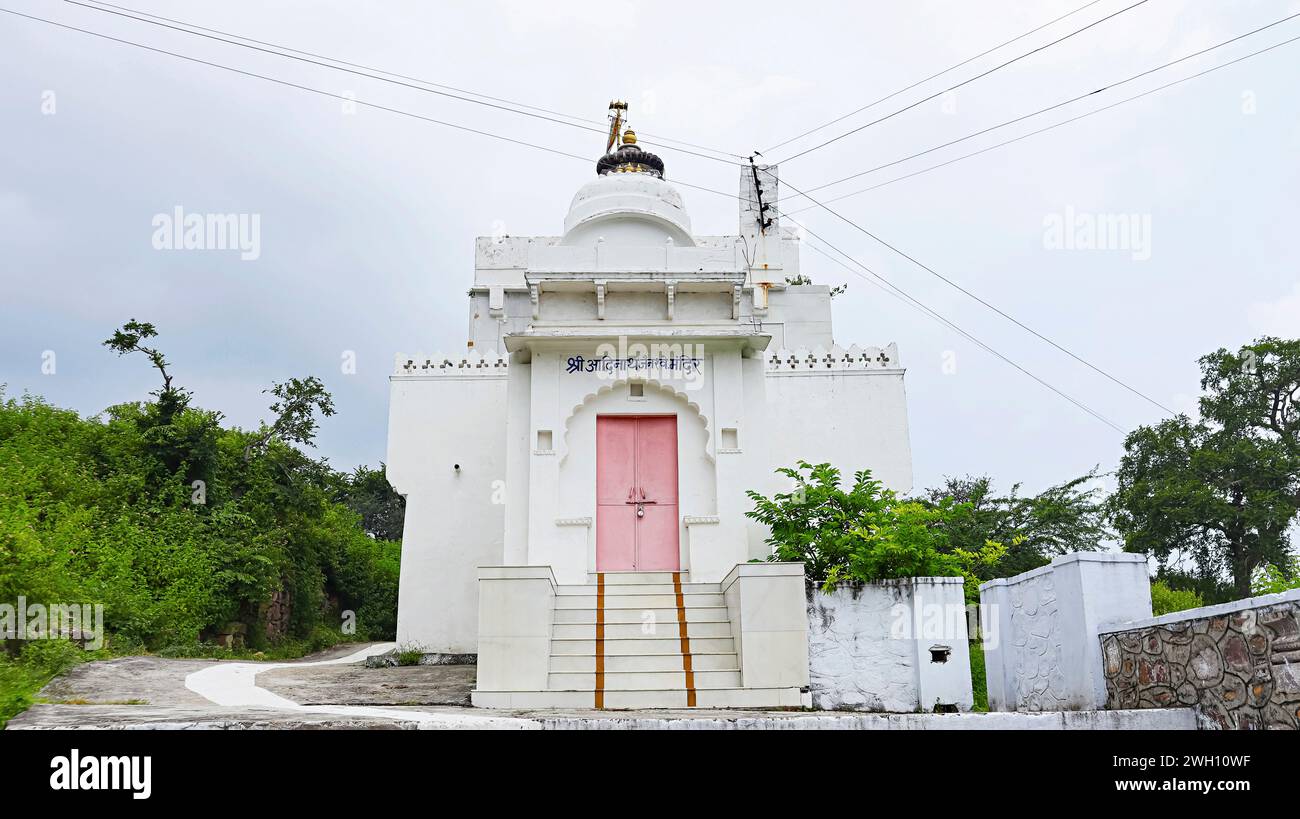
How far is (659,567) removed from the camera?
37.9ft

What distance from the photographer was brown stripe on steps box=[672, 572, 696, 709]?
8.73 m

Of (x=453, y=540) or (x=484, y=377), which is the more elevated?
(x=484, y=377)

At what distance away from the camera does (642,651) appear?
9445 millimetres

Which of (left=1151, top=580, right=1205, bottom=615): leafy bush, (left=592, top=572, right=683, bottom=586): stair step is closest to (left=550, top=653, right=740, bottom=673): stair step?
(left=592, top=572, right=683, bottom=586): stair step

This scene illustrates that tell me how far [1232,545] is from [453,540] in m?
20.1

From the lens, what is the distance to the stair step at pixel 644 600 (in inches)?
407

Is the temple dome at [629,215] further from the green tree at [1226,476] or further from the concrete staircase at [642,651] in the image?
the green tree at [1226,476]

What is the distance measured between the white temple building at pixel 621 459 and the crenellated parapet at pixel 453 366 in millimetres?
40

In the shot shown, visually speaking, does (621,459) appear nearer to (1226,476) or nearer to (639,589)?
(639,589)

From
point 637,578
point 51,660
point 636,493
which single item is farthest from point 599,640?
point 51,660

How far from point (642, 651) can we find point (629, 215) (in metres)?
7.64
